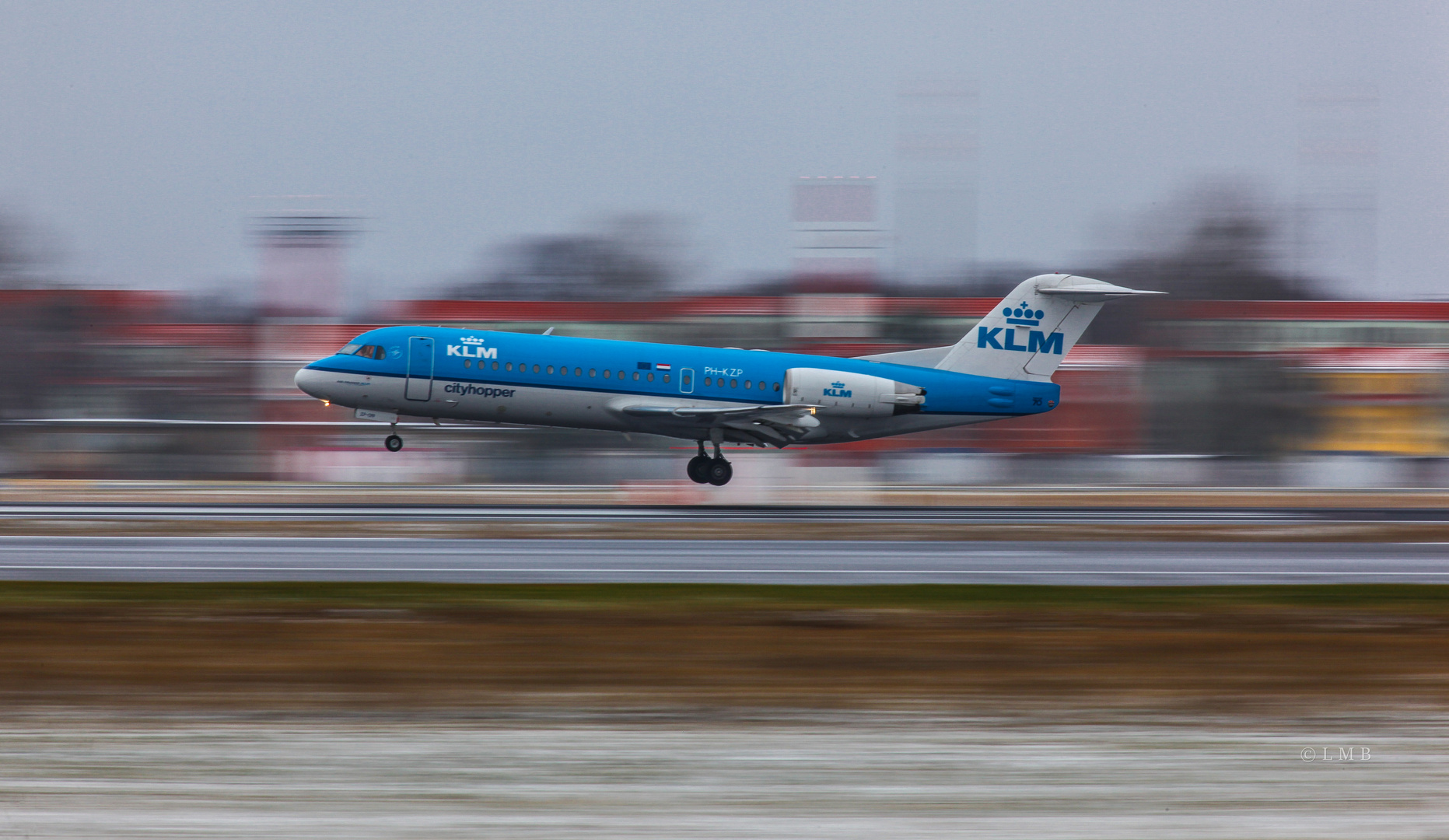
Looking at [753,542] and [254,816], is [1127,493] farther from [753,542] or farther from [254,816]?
[254,816]

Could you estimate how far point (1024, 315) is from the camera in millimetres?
32031

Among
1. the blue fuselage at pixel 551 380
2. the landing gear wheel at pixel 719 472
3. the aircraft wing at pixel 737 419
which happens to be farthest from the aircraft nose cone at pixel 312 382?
the landing gear wheel at pixel 719 472

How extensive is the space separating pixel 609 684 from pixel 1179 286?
191ft

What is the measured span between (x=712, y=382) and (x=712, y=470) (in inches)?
83.5

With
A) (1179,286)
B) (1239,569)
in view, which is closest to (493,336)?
(1239,569)

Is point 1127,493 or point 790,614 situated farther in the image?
point 1127,493

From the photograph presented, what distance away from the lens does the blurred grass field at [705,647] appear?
9.09 meters

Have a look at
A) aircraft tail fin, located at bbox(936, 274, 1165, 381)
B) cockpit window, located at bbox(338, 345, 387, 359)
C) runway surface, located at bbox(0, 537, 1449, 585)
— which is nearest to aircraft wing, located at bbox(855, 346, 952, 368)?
aircraft tail fin, located at bbox(936, 274, 1165, 381)

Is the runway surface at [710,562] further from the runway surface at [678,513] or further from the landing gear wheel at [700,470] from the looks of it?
the landing gear wheel at [700,470]

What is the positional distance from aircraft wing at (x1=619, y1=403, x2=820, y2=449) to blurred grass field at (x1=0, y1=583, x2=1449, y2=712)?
1476 centimetres

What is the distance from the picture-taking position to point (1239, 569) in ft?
57.6

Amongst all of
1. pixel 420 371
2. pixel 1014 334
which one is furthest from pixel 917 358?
pixel 420 371

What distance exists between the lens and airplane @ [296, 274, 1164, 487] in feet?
95.0

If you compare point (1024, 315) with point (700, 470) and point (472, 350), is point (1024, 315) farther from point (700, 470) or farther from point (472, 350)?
point (472, 350)
